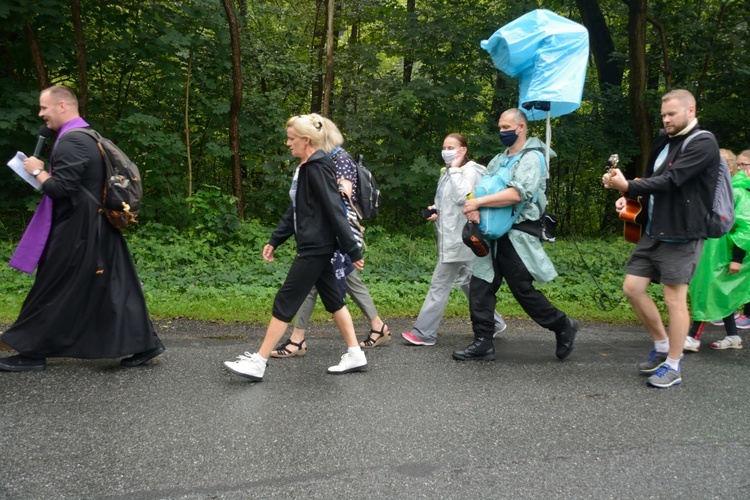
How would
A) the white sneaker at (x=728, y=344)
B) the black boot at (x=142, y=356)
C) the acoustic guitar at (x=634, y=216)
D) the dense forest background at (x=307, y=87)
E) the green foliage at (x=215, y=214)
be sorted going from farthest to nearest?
the dense forest background at (x=307, y=87) → the green foliage at (x=215, y=214) → the white sneaker at (x=728, y=344) → the acoustic guitar at (x=634, y=216) → the black boot at (x=142, y=356)

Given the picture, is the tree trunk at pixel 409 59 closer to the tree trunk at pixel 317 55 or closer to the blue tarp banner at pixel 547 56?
the tree trunk at pixel 317 55

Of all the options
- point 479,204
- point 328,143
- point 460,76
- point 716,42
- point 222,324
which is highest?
point 716,42

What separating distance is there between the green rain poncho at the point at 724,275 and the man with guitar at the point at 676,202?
4.66 ft

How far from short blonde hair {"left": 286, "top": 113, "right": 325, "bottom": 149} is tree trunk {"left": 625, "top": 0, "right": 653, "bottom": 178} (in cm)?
1154

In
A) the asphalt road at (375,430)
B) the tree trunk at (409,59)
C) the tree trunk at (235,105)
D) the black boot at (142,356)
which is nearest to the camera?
the asphalt road at (375,430)

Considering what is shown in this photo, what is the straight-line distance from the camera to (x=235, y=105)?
541 inches

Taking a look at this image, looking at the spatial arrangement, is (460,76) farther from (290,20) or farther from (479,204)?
(479,204)

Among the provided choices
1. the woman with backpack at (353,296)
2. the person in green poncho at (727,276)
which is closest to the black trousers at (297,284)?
the woman with backpack at (353,296)

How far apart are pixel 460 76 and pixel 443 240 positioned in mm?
8879

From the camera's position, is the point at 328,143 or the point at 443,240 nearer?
the point at 328,143

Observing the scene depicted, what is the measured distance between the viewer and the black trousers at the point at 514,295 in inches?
214

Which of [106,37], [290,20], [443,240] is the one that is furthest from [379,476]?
[290,20]

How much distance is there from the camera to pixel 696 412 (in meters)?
4.39

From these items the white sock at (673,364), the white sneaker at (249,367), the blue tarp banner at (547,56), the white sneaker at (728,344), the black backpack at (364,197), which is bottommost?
the white sneaker at (249,367)
